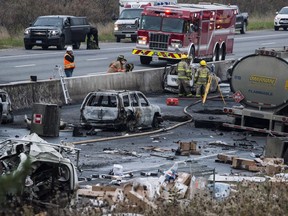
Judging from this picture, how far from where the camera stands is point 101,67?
39875 millimetres

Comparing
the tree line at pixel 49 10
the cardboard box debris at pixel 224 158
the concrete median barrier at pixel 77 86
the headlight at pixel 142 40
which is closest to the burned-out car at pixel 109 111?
the concrete median barrier at pixel 77 86

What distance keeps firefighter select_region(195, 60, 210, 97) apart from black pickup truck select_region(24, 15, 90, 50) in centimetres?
1438

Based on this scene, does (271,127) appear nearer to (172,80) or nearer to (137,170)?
(137,170)

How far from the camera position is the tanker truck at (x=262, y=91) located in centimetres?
2469

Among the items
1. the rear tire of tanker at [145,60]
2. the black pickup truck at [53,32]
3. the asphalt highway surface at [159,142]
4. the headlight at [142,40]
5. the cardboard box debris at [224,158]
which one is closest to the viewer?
the asphalt highway surface at [159,142]

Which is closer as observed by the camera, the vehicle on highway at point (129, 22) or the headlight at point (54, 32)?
the headlight at point (54, 32)

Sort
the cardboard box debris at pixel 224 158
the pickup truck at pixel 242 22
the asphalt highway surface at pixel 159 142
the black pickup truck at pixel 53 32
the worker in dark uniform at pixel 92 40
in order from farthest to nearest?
1. the pickup truck at pixel 242 22
2. the worker in dark uniform at pixel 92 40
3. the black pickup truck at pixel 53 32
4. the cardboard box debris at pixel 224 158
5. the asphalt highway surface at pixel 159 142

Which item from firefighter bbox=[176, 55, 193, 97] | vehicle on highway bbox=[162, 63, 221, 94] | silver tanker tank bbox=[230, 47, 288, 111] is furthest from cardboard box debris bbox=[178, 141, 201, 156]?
vehicle on highway bbox=[162, 63, 221, 94]

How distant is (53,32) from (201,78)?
1492 cm

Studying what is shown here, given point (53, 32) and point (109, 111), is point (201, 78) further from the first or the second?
point (53, 32)

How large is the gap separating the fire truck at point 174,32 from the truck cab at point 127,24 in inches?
474

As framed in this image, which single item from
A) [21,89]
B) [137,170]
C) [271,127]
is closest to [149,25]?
[21,89]

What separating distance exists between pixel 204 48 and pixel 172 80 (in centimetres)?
781

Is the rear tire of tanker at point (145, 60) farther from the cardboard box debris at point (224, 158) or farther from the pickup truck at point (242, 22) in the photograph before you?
the pickup truck at point (242, 22)
